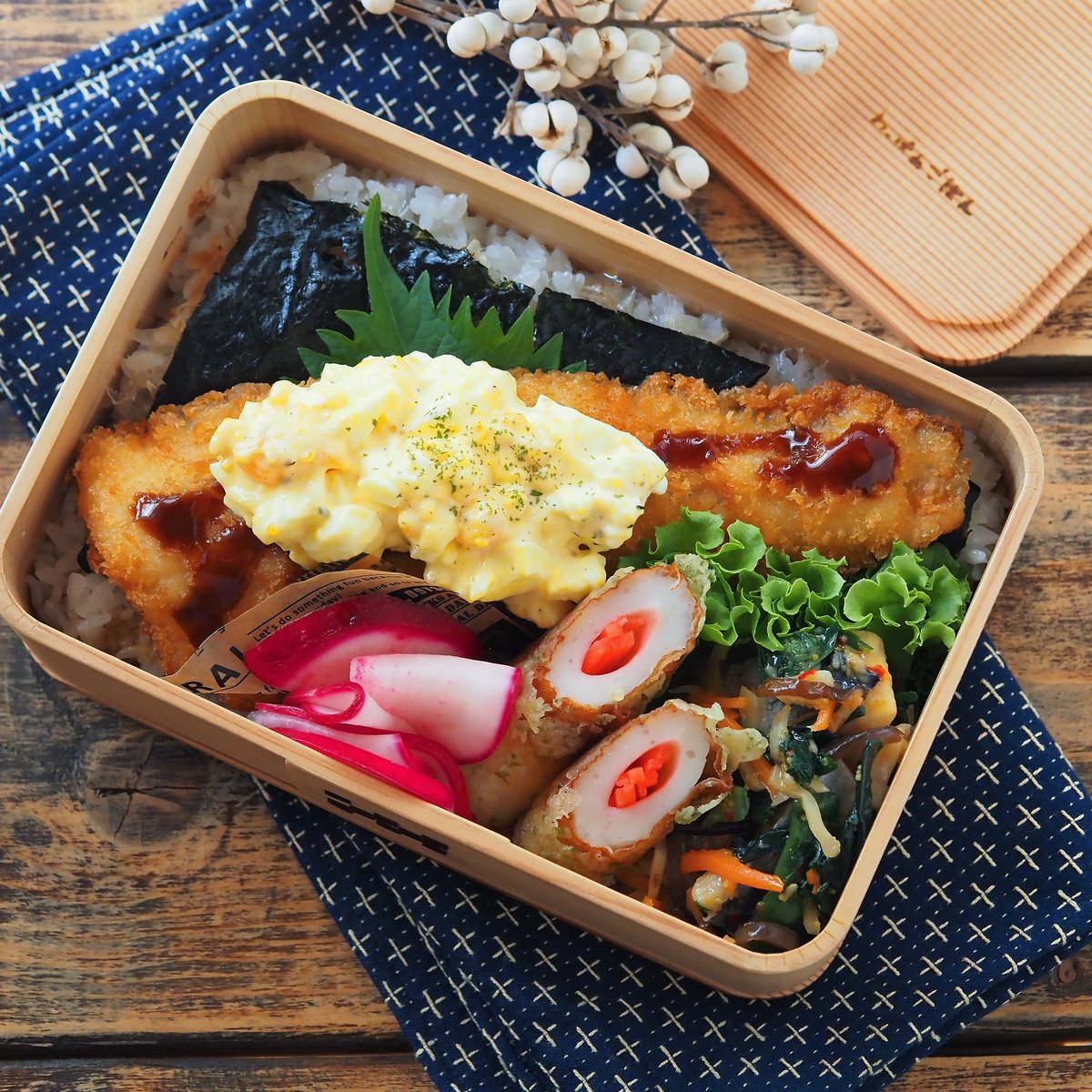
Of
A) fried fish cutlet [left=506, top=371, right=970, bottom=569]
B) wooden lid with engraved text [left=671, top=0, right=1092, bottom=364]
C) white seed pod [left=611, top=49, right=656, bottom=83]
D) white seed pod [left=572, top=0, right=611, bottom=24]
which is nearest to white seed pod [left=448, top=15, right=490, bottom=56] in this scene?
white seed pod [left=572, top=0, right=611, bottom=24]

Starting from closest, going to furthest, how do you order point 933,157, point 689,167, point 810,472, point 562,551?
point 562,551 < point 810,472 < point 689,167 < point 933,157

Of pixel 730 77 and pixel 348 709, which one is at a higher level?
pixel 730 77

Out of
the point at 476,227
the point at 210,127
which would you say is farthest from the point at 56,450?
the point at 476,227

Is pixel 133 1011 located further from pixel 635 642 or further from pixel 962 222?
pixel 962 222

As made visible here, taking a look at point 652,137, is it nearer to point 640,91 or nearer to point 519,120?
point 640,91

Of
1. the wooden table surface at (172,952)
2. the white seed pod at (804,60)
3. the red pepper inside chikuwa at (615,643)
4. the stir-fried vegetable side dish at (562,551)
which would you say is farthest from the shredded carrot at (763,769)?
the white seed pod at (804,60)

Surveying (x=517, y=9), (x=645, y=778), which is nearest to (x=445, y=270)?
(x=517, y=9)

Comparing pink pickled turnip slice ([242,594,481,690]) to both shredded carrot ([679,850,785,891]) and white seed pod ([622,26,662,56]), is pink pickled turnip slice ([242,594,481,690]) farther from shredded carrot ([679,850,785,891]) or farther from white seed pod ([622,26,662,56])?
white seed pod ([622,26,662,56])
